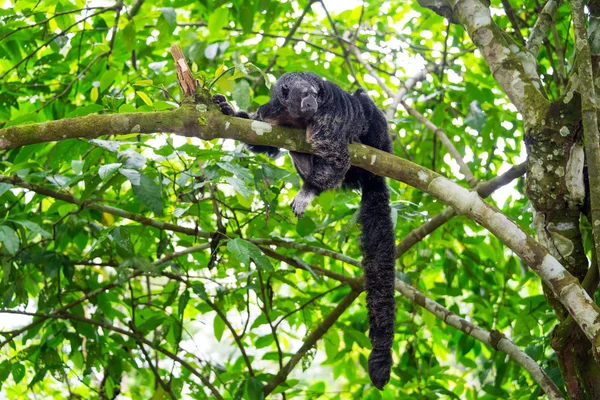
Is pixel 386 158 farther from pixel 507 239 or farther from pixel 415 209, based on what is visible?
pixel 415 209

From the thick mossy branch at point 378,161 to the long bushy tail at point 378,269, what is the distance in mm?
839

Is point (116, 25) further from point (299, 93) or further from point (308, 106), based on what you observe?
point (308, 106)

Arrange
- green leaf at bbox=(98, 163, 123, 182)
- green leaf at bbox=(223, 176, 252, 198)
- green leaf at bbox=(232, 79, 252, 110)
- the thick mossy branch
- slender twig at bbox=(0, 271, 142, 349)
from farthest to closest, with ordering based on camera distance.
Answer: green leaf at bbox=(232, 79, 252, 110)
slender twig at bbox=(0, 271, 142, 349)
green leaf at bbox=(223, 176, 252, 198)
green leaf at bbox=(98, 163, 123, 182)
the thick mossy branch

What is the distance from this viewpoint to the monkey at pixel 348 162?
3.43 meters

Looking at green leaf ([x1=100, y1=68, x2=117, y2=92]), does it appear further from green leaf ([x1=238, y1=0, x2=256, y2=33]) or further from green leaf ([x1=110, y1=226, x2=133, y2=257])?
green leaf ([x1=110, y1=226, x2=133, y2=257])

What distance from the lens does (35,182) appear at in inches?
161

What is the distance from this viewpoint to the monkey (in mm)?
3426

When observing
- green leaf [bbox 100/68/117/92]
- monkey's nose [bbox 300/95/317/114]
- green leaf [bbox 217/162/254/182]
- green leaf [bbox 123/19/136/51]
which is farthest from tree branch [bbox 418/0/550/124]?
green leaf [bbox 100/68/117/92]

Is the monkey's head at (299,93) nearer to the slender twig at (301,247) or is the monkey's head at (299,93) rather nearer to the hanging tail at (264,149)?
the hanging tail at (264,149)

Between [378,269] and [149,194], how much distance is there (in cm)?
141

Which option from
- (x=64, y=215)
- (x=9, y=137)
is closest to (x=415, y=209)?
(x=64, y=215)

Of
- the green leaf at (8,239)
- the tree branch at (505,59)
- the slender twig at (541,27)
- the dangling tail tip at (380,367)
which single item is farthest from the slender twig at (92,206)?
the slender twig at (541,27)

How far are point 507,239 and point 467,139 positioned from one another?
104 inches

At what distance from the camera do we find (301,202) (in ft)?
11.8
